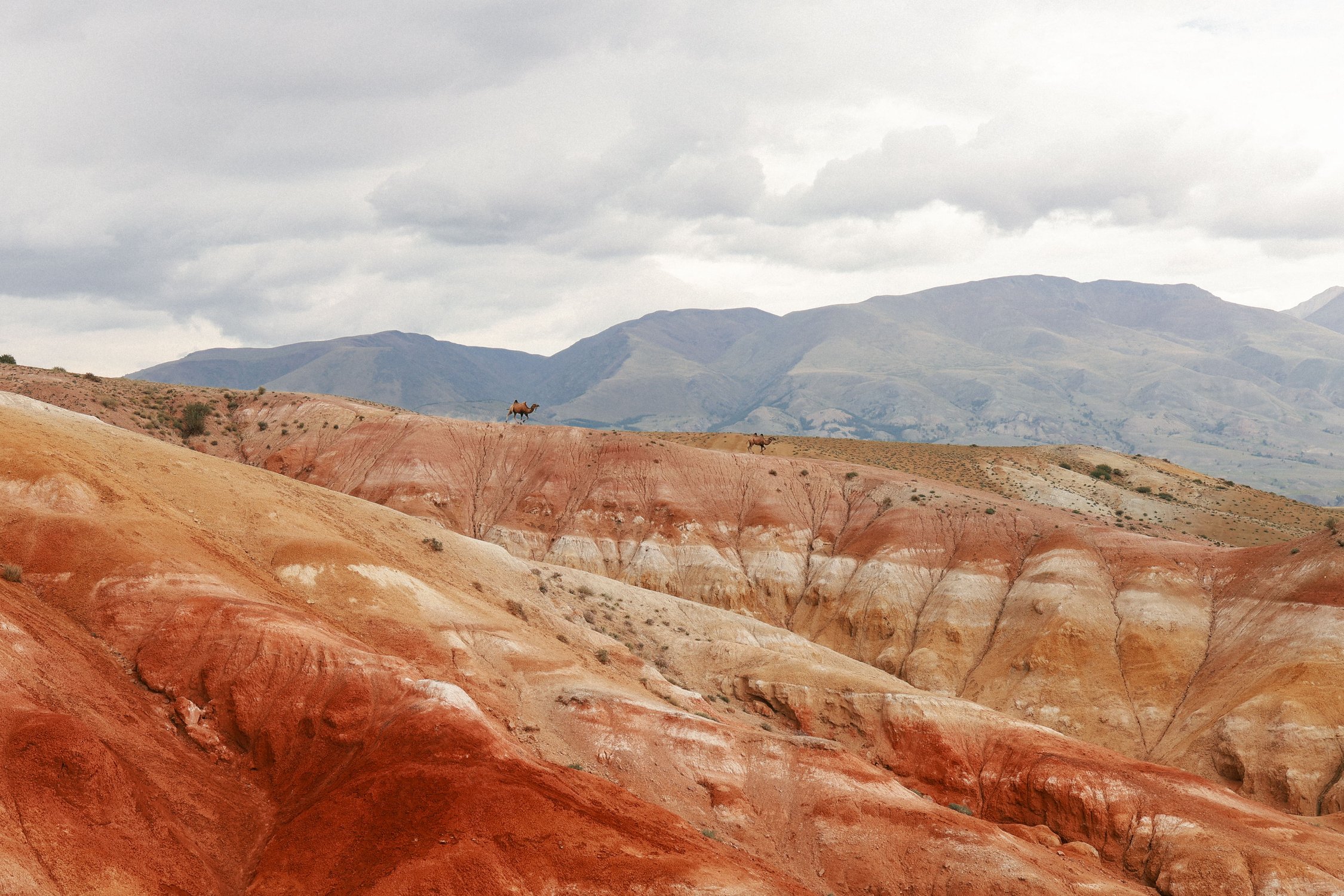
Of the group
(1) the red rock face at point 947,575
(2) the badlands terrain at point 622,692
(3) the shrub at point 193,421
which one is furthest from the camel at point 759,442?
(3) the shrub at point 193,421

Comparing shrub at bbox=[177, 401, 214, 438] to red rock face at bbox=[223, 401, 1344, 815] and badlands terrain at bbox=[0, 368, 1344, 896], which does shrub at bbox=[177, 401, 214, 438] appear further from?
red rock face at bbox=[223, 401, 1344, 815]

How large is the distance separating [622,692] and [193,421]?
6034 cm

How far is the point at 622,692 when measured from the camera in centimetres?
3042

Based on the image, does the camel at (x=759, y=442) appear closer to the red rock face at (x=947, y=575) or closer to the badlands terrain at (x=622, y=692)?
the red rock face at (x=947, y=575)

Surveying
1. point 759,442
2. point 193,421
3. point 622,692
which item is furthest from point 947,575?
point 193,421

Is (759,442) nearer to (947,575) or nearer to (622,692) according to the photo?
(947,575)

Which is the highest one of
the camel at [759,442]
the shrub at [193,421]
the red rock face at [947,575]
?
the shrub at [193,421]

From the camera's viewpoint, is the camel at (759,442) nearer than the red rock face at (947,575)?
No

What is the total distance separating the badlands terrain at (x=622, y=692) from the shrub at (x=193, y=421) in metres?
3.79

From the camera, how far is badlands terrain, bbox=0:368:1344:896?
17.8 m

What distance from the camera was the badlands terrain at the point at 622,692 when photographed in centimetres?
1778

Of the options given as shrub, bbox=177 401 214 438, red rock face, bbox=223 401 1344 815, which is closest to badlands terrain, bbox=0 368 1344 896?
red rock face, bbox=223 401 1344 815

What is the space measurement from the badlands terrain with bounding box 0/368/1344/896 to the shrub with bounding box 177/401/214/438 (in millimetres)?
3792

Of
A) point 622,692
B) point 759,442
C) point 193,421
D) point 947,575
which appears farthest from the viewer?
point 759,442
